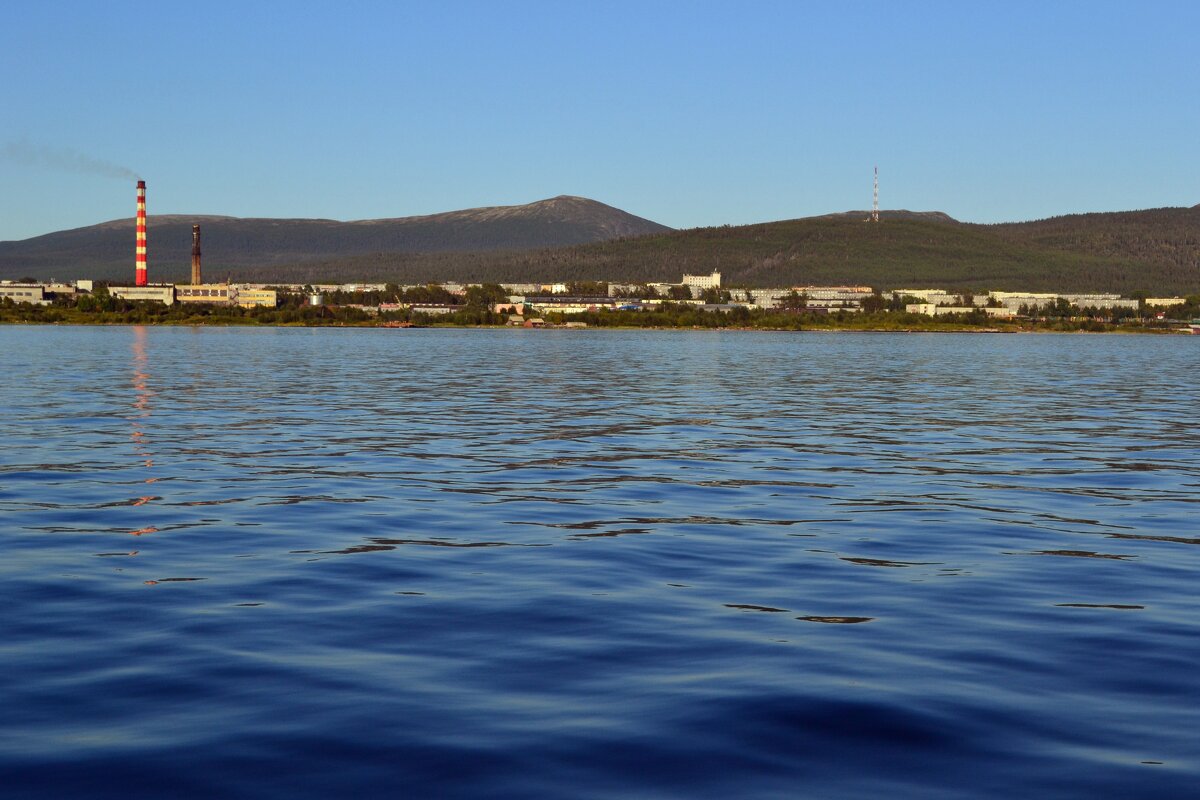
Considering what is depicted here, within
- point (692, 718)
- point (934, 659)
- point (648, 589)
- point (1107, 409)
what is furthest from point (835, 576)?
point (1107, 409)

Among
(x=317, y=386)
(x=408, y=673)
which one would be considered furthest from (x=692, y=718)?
(x=317, y=386)

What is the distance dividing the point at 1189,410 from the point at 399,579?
1657 inches

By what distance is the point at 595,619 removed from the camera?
15078 mm

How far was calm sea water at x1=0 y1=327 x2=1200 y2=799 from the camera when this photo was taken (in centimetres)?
1036

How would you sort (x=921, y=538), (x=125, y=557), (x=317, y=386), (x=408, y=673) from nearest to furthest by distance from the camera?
(x=408, y=673)
(x=125, y=557)
(x=921, y=538)
(x=317, y=386)

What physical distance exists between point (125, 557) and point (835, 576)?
28.6 ft

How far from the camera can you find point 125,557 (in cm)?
1866

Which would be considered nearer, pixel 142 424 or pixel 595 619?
pixel 595 619

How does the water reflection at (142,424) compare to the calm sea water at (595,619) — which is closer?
the calm sea water at (595,619)

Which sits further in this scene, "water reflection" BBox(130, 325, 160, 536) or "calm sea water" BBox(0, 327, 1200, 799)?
"water reflection" BBox(130, 325, 160, 536)

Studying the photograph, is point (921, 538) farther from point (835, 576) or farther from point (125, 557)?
point (125, 557)

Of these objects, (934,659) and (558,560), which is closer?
(934,659)

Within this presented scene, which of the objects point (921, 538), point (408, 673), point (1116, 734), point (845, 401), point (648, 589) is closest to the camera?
point (1116, 734)

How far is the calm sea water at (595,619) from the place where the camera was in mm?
10359
